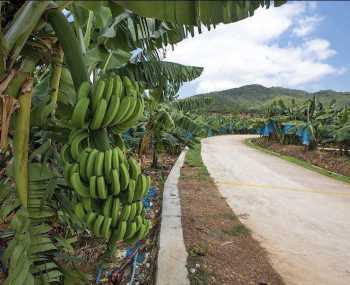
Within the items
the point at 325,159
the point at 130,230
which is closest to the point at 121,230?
the point at 130,230

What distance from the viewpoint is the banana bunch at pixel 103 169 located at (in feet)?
4.82

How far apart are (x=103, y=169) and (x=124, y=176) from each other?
0.33 feet

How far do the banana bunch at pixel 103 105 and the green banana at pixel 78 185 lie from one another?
243mm

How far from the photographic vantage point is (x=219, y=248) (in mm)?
3311

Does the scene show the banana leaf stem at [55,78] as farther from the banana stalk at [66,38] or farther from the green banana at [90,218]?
the green banana at [90,218]

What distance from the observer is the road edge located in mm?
2551

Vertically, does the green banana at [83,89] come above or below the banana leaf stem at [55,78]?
below

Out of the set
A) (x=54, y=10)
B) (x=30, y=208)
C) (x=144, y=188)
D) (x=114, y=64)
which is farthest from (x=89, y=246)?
(x=54, y=10)

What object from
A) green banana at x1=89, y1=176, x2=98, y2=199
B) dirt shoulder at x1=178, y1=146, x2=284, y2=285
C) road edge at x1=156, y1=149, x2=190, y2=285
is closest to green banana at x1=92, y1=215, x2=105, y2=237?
green banana at x1=89, y1=176, x2=98, y2=199

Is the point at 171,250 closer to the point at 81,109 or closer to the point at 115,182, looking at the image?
the point at 115,182

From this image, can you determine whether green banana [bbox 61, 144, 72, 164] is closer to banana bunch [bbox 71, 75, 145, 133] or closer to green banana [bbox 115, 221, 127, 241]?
banana bunch [bbox 71, 75, 145, 133]

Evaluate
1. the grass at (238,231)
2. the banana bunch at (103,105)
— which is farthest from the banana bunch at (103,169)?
the grass at (238,231)

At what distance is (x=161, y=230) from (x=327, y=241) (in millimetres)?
1912

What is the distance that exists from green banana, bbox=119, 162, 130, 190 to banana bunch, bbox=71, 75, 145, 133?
9.0 inches
